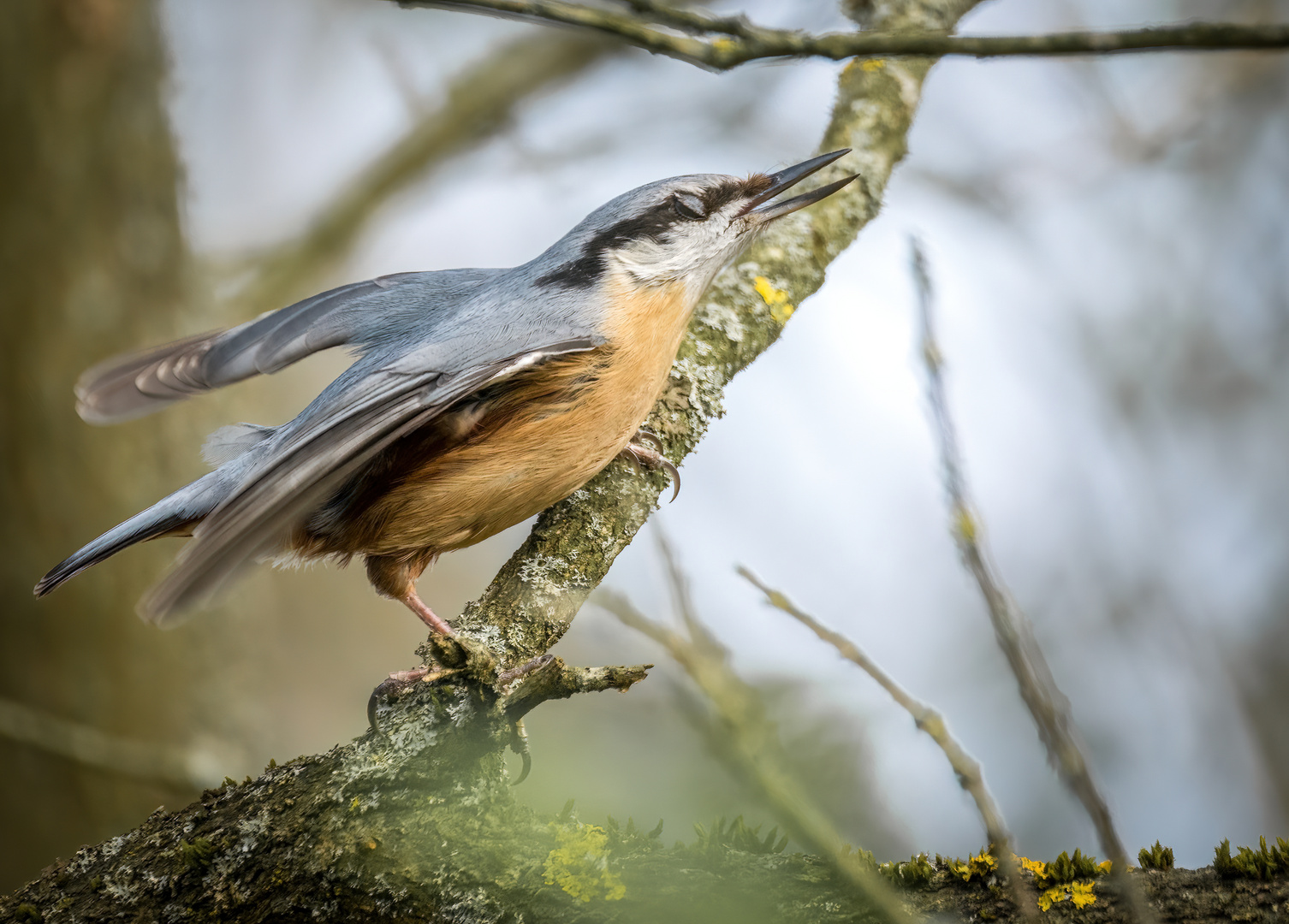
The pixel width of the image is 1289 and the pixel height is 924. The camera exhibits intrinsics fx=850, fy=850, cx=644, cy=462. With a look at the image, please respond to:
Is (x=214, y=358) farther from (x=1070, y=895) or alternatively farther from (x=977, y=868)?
(x=1070, y=895)

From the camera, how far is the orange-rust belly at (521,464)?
2.31 metres

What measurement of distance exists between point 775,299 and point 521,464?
1.20 metres

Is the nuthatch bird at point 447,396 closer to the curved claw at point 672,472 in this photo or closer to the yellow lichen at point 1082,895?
the curved claw at point 672,472

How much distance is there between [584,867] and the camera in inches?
60.6

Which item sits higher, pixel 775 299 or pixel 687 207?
pixel 687 207

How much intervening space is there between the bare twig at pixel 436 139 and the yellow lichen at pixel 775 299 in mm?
3097

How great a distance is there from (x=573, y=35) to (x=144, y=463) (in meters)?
3.70

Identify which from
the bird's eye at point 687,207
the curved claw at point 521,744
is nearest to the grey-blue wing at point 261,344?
the bird's eye at point 687,207

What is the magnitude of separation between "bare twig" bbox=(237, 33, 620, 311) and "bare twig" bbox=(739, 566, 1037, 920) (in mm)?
4860

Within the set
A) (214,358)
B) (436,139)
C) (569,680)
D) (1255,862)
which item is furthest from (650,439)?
(436,139)

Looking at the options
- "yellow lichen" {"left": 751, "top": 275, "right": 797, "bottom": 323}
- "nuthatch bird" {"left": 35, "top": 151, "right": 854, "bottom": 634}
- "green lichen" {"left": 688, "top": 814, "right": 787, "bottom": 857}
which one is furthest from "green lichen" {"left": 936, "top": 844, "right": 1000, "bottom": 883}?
"yellow lichen" {"left": 751, "top": 275, "right": 797, "bottom": 323}

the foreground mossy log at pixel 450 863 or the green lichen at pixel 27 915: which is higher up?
the foreground mossy log at pixel 450 863

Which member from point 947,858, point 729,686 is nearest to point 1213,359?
point 947,858

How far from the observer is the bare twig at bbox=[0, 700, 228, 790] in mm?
3342
